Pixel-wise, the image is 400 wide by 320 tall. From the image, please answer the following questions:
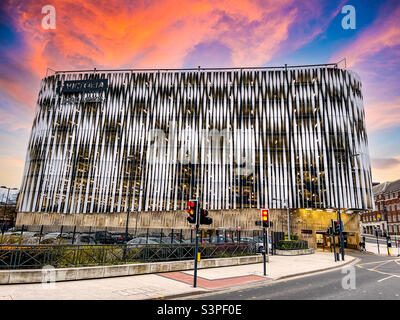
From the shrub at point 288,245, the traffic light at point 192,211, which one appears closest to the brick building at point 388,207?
the shrub at point 288,245

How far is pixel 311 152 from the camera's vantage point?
40.0 meters

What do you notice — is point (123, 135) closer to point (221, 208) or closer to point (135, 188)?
point (135, 188)

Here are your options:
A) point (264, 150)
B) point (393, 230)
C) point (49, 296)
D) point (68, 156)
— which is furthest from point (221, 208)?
point (393, 230)

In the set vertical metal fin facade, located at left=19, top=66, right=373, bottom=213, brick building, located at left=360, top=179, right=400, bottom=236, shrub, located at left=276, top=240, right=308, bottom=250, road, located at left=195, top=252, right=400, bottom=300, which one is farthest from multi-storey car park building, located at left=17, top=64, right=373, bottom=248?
brick building, located at left=360, top=179, right=400, bottom=236

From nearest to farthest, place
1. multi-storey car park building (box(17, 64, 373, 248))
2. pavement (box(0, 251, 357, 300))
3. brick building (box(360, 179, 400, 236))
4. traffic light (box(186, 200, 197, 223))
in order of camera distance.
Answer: pavement (box(0, 251, 357, 300)) → traffic light (box(186, 200, 197, 223)) → multi-storey car park building (box(17, 64, 373, 248)) → brick building (box(360, 179, 400, 236))

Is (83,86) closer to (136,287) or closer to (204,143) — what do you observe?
(204,143)

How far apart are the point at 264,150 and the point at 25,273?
121 ft

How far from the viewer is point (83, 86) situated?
161ft

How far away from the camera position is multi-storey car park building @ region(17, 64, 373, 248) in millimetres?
39438

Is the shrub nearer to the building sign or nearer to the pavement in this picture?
the pavement

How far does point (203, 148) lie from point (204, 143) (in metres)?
0.90

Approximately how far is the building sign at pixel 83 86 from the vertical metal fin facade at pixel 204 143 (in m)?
1.14

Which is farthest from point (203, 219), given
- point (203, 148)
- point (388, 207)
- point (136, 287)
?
point (388, 207)

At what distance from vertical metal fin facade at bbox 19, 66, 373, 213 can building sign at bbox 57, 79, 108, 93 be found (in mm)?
1138
